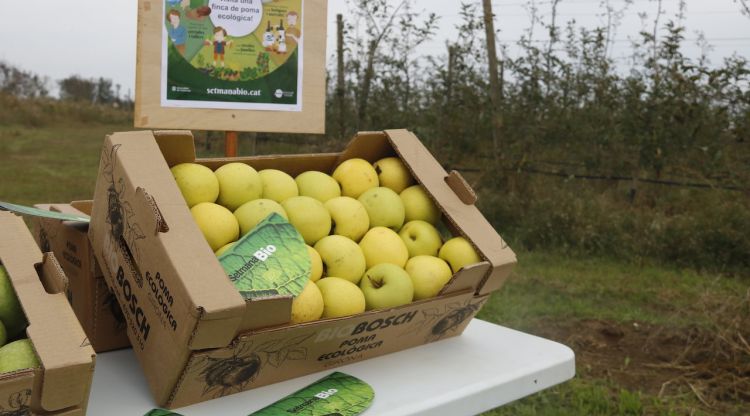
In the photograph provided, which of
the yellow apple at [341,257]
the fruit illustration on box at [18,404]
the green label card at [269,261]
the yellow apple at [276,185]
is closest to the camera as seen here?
the fruit illustration on box at [18,404]

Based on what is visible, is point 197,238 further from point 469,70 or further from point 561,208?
point 469,70

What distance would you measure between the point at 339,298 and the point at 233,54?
91 centimetres

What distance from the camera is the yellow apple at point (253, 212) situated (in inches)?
56.3

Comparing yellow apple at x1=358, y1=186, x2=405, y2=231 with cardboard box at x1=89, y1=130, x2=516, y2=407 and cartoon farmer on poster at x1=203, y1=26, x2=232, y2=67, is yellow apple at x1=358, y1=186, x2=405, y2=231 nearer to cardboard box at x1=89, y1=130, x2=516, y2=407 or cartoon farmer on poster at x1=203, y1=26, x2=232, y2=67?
cardboard box at x1=89, y1=130, x2=516, y2=407

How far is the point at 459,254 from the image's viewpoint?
1564 mm

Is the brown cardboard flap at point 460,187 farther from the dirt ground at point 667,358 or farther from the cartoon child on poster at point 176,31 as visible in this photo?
the dirt ground at point 667,358

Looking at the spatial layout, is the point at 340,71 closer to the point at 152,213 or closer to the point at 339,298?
the point at 339,298

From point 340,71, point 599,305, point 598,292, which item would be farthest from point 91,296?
point 340,71

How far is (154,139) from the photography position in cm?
136

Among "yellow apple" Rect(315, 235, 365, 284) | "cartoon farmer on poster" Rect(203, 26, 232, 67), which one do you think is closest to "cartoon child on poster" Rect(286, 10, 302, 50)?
"cartoon farmer on poster" Rect(203, 26, 232, 67)

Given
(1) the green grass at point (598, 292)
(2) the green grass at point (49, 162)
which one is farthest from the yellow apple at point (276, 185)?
(2) the green grass at point (49, 162)

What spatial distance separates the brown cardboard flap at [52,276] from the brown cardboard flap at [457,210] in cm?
82

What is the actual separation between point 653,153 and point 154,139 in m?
4.88

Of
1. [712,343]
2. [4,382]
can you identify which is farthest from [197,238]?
[712,343]
